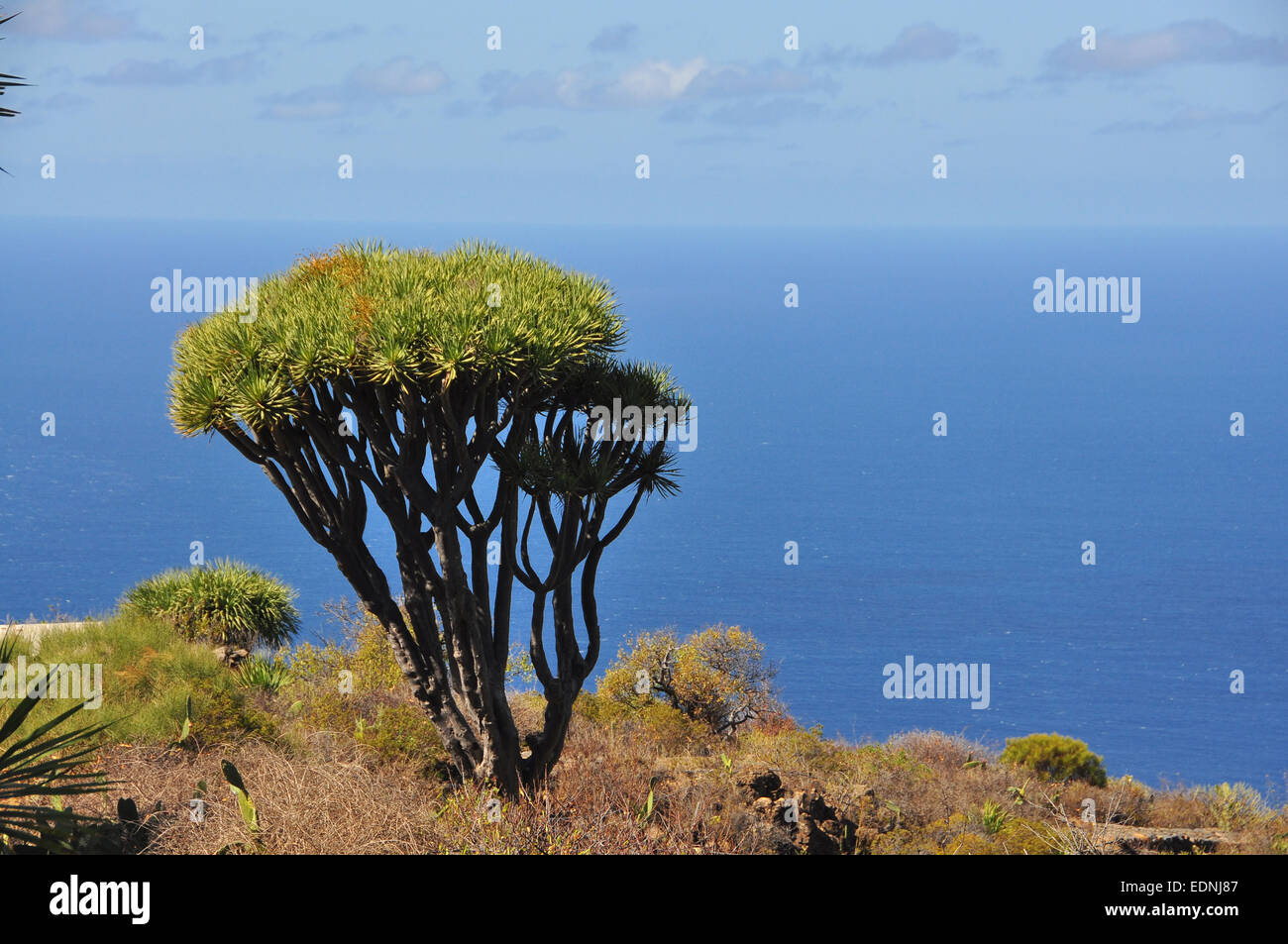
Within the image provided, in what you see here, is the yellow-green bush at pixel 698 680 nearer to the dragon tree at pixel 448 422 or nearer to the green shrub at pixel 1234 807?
the dragon tree at pixel 448 422

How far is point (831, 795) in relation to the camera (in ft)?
45.4

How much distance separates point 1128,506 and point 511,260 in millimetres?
143752

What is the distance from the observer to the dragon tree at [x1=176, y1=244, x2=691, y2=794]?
10.5 meters

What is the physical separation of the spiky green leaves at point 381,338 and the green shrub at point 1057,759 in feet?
49.1

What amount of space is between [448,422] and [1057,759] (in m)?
16.6

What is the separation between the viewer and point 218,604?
18.6m

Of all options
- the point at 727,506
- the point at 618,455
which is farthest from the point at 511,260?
the point at 727,506

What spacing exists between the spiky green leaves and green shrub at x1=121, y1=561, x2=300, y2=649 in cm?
772
